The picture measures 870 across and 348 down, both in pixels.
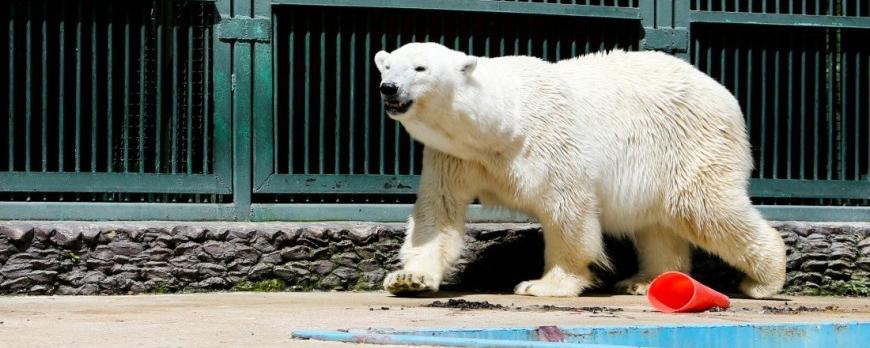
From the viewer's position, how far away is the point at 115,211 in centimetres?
745

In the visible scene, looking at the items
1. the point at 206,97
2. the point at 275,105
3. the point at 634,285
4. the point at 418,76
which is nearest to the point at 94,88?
the point at 206,97

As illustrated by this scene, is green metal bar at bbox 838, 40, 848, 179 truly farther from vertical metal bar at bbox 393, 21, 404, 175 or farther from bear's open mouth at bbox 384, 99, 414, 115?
bear's open mouth at bbox 384, 99, 414, 115

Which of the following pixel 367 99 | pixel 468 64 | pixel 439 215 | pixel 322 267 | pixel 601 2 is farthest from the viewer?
pixel 601 2

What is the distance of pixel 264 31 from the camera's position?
7.69 meters

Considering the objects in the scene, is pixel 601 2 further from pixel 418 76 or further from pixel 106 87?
pixel 106 87

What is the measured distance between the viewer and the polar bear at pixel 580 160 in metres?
6.98

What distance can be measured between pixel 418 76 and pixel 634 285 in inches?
70.8

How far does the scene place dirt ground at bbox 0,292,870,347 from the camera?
16.5 ft

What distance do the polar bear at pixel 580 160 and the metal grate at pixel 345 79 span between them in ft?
2.08

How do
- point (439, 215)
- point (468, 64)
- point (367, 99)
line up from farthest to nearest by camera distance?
point (367, 99) → point (439, 215) → point (468, 64)

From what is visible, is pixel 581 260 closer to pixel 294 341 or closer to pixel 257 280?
pixel 257 280

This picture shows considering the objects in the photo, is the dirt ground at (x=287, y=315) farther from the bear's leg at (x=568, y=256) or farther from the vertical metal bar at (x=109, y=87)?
the vertical metal bar at (x=109, y=87)

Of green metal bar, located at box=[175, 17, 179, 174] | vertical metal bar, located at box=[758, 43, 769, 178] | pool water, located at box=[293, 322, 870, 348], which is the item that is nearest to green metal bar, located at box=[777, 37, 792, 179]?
vertical metal bar, located at box=[758, 43, 769, 178]

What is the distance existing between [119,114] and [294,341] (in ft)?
9.93
